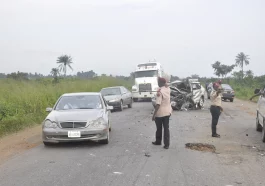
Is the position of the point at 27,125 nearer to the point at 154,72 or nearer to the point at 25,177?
the point at 25,177

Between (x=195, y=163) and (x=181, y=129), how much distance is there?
5434 mm

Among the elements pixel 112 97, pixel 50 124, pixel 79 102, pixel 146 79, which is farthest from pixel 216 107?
pixel 146 79

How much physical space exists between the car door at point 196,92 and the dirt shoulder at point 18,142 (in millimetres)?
10951

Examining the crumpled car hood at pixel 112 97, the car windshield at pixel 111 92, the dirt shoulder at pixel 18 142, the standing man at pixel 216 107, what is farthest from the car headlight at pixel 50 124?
the car windshield at pixel 111 92

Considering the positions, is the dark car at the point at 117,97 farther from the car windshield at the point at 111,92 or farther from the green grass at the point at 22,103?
the green grass at the point at 22,103

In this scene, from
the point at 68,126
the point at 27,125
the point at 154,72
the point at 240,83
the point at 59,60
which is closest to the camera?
the point at 68,126

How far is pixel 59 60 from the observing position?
53.1 m

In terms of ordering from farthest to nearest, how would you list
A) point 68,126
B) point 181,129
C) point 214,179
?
point 181,129 → point 68,126 → point 214,179

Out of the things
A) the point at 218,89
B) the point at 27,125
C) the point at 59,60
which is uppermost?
the point at 59,60

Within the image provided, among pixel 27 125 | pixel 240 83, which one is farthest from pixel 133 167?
pixel 240 83

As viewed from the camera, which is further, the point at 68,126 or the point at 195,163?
the point at 68,126

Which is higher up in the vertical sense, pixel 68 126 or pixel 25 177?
pixel 68 126

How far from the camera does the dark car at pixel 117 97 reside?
21248mm

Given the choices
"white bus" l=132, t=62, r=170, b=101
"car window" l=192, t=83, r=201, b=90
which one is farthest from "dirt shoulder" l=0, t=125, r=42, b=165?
"white bus" l=132, t=62, r=170, b=101
